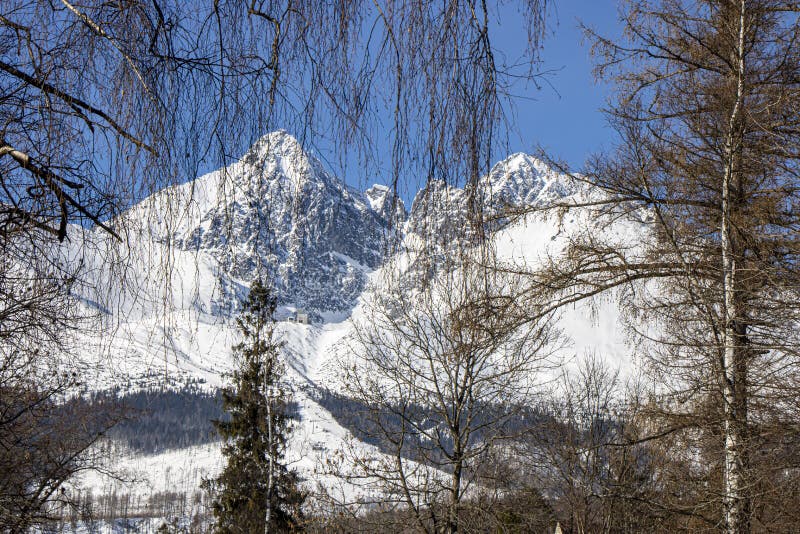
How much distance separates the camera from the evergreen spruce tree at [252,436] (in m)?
15.9

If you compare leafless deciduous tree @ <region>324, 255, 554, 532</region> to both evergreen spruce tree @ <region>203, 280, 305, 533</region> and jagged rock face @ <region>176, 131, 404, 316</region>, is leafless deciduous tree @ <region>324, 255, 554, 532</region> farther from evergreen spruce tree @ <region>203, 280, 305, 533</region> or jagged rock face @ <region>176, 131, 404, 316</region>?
evergreen spruce tree @ <region>203, 280, 305, 533</region>

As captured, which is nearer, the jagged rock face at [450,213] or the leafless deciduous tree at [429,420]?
the jagged rock face at [450,213]

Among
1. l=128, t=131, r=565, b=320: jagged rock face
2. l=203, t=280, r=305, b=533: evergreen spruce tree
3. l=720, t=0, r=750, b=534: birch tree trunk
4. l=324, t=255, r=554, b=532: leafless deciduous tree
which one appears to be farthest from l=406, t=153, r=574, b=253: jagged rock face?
l=203, t=280, r=305, b=533: evergreen spruce tree

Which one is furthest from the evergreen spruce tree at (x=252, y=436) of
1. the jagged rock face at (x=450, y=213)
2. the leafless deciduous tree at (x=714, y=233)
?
the jagged rock face at (x=450, y=213)

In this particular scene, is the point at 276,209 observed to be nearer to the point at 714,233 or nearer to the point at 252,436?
the point at 714,233

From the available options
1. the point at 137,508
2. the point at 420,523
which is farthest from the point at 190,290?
the point at 137,508

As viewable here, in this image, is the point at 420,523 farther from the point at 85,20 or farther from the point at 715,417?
the point at 85,20

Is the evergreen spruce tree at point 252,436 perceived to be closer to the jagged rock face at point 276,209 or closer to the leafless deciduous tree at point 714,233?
the leafless deciduous tree at point 714,233

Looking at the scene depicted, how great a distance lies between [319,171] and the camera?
1.67 meters

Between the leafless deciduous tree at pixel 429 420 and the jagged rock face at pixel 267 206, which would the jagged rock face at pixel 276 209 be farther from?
the leafless deciduous tree at pixel 429 420

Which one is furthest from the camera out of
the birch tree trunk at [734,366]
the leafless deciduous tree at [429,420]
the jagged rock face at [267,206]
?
the leafless deciduous tree at [429,420]

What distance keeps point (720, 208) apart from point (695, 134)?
735mm

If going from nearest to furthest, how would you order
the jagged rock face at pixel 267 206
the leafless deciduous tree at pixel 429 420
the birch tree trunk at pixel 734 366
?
the jagged rock face at pixel 267 206 → the birch tree trunk at pixel 734 366 → the leafless deciduous tree at pixel 429 420

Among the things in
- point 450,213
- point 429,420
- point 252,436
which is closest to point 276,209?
point 450,213
